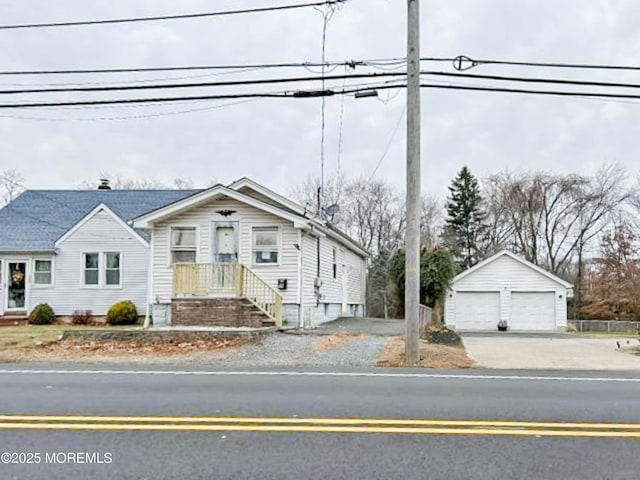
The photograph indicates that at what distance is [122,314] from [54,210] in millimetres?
7242

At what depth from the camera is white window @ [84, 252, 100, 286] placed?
2272 centimetres

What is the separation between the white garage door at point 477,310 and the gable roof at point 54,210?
1737cm

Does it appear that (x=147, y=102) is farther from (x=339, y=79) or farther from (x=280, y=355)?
(x=280, y=355)

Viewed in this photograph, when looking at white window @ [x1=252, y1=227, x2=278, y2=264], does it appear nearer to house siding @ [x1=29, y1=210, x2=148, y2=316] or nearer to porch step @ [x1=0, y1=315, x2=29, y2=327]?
house siding @ [x1=29, y1=210, x2=148, y2=316]

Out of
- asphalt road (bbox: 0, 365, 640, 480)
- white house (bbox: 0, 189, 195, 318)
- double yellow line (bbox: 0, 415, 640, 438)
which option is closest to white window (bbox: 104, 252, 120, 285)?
white house (bbox: 0, 189, 195, 318)

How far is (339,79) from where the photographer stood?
14367 mm

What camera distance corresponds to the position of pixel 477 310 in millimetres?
34875

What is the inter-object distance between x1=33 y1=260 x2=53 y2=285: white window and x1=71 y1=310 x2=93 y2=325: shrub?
1674 mm

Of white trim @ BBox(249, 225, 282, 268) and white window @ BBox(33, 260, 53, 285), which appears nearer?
white trim @ BBox(249, 225, 282, 268)

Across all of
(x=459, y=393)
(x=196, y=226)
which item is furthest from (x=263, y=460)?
(x=196, y=226)

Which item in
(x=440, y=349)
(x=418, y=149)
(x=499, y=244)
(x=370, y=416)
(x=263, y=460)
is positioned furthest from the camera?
(x=499, y=244)

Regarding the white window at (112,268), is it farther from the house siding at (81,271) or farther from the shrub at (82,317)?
the shrub at (82,317)

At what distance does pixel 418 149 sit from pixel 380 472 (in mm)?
9283

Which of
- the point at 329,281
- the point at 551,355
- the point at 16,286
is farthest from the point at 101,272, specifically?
the point at 551,355
